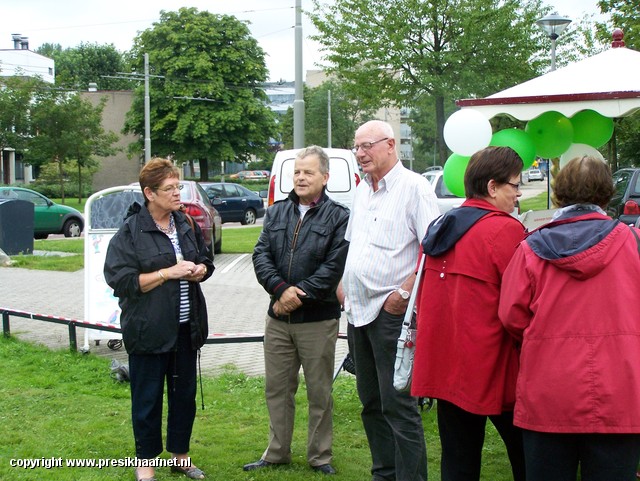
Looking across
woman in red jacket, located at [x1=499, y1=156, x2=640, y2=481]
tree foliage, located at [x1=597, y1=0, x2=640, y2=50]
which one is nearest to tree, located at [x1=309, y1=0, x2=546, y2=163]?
tree foliage, located at [x1=597, y1=0, x2=640, y2=50]

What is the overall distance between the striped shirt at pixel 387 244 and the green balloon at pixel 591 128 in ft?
8.88

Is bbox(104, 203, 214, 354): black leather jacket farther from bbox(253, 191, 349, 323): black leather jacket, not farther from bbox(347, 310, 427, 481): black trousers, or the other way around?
bbox(347, 310, 427, 481): black trousers

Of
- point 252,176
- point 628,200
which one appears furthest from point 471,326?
point 252,176

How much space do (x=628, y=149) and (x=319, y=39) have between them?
10730mm

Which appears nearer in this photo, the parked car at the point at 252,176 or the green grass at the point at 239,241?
the green grass at the point at 239,241

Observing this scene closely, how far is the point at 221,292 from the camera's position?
44.2 feet

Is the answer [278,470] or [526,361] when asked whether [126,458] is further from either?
[526,361]

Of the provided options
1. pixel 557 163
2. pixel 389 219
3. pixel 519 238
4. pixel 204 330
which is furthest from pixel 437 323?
pixel 557 163

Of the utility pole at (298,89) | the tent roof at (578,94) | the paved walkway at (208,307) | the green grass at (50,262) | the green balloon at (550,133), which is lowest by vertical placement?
the paved walkway at (208,307)

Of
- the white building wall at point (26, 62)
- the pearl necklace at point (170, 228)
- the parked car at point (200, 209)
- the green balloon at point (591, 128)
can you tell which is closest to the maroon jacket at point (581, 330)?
the pearl necklace at point (170, 228)

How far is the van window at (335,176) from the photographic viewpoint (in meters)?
14.1

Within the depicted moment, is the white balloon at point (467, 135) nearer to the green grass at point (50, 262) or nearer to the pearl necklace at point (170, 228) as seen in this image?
the pearl necklace at point (170, 228)

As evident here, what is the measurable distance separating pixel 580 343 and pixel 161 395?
2.74 m

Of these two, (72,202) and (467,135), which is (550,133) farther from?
(72,202)
